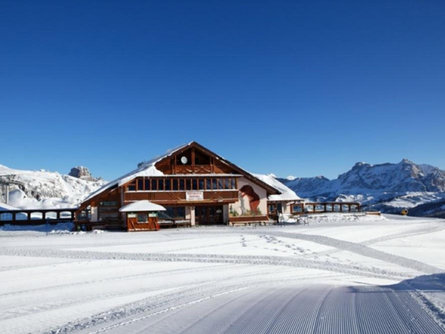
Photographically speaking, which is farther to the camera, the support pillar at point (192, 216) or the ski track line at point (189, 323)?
the support pillar at point (192, 216)

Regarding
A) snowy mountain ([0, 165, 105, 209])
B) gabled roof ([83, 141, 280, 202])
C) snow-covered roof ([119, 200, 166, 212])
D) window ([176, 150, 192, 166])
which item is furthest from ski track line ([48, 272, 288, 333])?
snowy mountain ([0, 165, 105, 209])

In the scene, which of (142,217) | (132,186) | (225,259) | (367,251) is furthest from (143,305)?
(132,186)

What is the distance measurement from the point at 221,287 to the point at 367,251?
36.4ft

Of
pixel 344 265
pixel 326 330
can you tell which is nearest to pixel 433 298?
pixel 326 330

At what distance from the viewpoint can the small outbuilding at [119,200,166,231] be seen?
2634cm

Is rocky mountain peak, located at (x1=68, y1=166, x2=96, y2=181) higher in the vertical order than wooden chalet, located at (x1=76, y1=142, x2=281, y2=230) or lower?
higher

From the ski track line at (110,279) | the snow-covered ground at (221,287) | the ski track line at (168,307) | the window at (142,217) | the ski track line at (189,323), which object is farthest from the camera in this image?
the window at (142,217)

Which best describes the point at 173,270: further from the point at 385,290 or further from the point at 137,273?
the point at 385,290

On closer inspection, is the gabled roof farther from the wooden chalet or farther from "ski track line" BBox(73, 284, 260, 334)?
"ski track line" BBox(73, 284, 260, 334)

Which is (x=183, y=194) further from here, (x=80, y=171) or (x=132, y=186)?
(x=80, y=171)

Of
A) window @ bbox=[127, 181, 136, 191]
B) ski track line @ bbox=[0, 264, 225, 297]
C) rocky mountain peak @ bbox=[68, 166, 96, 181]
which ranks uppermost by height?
rocky mountain peak @ bbox=[68, 166, 96, 181]

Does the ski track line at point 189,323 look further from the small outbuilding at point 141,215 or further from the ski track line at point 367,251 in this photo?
the small outbuilding at point 141,215

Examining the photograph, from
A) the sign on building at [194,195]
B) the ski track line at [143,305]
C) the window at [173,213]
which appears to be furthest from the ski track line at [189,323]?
the window at [173,213]

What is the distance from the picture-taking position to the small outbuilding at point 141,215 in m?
26.3
